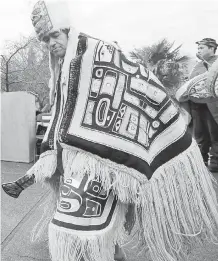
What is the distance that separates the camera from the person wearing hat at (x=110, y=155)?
5.16ft

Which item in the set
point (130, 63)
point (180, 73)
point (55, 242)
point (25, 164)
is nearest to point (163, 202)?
point (55, 242)

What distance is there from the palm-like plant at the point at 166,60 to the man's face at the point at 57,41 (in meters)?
9.66

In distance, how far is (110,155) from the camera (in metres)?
1.63

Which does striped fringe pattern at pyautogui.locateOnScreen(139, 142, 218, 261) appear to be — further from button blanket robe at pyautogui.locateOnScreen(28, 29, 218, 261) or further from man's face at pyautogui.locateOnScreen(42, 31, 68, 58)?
man's face at pyautogui.locateOnScreen(42, 31, 68, 58)

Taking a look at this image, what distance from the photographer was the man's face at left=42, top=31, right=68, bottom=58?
171 cm

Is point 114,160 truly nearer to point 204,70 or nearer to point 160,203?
point 160,203

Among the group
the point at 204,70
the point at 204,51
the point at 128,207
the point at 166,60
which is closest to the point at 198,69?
the point at 204,70

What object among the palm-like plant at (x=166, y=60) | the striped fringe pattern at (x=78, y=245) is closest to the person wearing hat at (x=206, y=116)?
the striped fringe pattern at (x=78, y=245)

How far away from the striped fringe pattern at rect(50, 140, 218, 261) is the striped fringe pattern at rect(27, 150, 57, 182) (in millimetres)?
163

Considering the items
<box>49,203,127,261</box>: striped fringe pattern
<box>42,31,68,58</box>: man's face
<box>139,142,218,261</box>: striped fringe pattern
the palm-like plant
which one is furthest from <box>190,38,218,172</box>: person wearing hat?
the palm-like plant

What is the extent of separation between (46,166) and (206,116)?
354 centimetres

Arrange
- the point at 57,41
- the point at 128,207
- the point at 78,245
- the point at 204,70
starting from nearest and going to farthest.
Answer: the point at 78,245
the point at 57,41
the point at 128,207
the point at 204,70

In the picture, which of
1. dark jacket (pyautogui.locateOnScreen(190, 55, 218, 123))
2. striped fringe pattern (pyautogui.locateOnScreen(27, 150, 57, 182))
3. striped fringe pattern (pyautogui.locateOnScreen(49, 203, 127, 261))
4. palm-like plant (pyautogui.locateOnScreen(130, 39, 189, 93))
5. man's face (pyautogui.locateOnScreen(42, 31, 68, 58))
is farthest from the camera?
palm-like plant (pyautogui.locateOnScreen(130, 39, 189, 93))

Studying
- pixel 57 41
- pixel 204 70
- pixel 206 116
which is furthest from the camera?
pixel 206 116
